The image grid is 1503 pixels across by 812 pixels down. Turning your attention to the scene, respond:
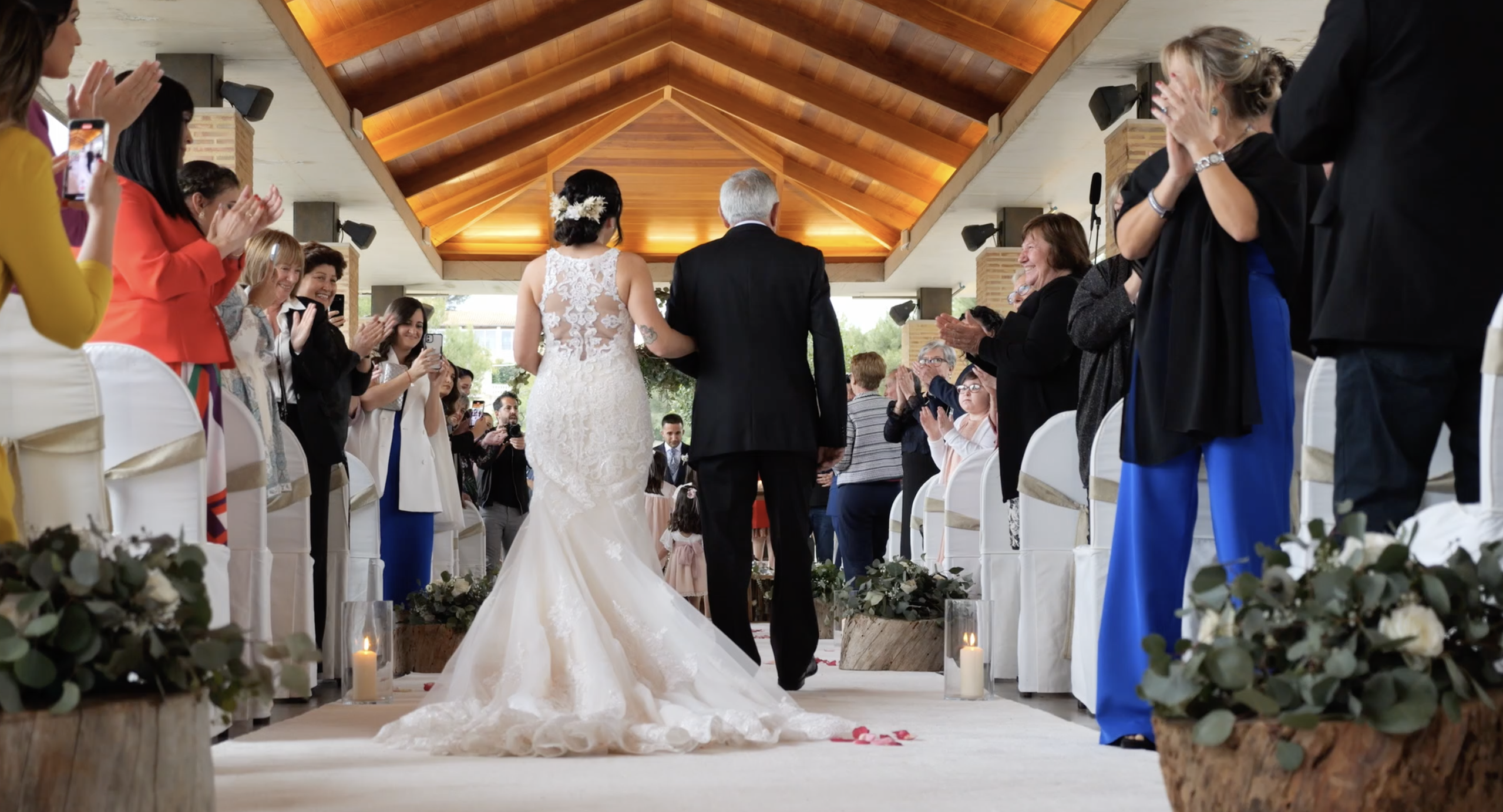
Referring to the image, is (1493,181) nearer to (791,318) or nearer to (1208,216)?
(1208,216)

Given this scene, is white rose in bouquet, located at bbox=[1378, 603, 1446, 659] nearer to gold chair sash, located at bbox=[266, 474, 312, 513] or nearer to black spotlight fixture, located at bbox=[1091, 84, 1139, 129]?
gold chair sash, located at bbox=[266, 474, 312, 513]

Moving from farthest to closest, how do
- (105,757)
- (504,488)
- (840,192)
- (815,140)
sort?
(840,192)
(815,140)
(504,488)
(105,757)

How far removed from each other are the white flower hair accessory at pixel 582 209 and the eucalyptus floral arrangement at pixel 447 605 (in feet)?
8.30

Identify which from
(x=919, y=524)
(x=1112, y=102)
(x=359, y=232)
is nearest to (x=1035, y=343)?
(x=919, y=524)

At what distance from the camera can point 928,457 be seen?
9195 millimetres

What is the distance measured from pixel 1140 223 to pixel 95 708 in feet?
8.14

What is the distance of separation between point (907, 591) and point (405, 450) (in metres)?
2.46

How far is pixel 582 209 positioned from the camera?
470 centimetres

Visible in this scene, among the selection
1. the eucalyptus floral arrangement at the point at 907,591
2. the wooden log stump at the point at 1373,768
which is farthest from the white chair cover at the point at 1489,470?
the eucalyptus floral arrangement at the point at 907,591

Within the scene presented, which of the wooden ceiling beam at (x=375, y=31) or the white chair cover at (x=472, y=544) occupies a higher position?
the wooden ceiling beam at (x=375, y=31)

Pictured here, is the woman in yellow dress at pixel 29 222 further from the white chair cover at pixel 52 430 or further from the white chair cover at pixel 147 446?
the white chair cover at pixel 147 446

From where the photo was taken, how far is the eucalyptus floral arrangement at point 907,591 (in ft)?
21.2

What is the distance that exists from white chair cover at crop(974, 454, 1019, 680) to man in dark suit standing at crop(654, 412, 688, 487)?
7.69m

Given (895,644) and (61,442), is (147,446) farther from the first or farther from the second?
(895,644)
